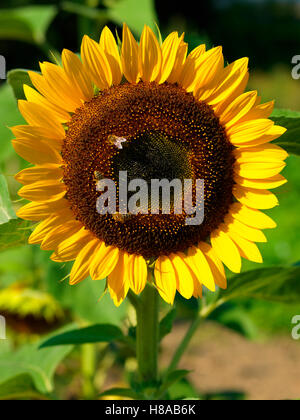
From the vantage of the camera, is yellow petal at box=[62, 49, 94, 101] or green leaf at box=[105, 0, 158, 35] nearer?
yellow petal at box=[62, 49, 94, 101]

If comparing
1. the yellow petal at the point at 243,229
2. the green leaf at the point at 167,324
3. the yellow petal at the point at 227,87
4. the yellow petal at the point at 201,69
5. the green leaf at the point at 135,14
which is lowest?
the green leaf at the point at 167,324

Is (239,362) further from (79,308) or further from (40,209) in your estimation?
(40,209)

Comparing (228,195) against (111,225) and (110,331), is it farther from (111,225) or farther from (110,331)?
(110,331)

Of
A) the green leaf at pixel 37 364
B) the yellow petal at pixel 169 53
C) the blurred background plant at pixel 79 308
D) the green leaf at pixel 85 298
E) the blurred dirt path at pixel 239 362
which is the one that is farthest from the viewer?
the blurred dirt path at pixel 239 362

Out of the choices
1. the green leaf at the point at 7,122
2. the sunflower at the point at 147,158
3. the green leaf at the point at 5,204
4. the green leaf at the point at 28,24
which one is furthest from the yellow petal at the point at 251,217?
the green leaf at the point at 28,24

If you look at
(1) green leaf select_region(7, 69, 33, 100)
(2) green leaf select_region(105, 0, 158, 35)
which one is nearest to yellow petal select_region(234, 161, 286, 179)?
(1) green leaf select_region(7, 69, 33, 100)

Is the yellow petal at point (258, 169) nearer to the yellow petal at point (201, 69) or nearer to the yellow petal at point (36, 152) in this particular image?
the yellow petal at point (201, 69)

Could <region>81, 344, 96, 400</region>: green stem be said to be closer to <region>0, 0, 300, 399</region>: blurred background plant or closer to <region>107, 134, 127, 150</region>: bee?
<region>0, 0, 300, 399</region>: blurred background plant

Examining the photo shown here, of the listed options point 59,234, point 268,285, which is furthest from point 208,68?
point 268,285
